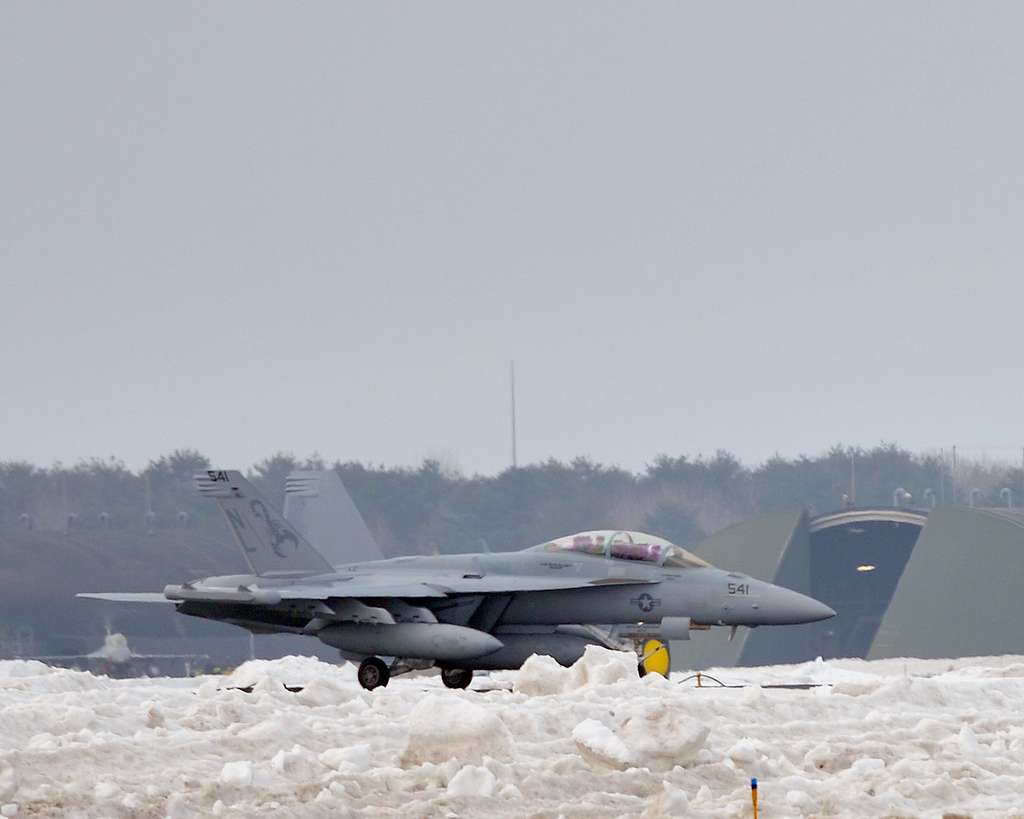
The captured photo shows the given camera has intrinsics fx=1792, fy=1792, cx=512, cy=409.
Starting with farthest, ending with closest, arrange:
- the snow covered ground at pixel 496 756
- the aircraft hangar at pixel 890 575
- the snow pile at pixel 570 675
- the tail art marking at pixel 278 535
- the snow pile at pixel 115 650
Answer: the snow pile at pixel 115 650 → the aircraft hangar at pixel 890 575 → the tail art marking at pixel 278 535 → the snow pile at pixel 570 675 → the snow covered ground at pixel 496 756

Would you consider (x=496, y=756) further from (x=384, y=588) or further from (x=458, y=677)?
(x=458, y=677)

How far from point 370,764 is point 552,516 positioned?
6226cm

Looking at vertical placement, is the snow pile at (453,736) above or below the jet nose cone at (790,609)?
below

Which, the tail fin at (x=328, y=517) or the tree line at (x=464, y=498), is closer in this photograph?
the tail fin at (x=328, y=517)

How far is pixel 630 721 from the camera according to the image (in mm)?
12359

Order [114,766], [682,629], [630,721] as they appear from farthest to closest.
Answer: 1. [682,629]
2. [630,721]
3. [114,766]

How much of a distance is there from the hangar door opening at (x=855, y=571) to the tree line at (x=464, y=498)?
1629 centimetres

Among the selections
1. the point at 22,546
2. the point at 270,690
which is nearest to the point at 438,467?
the point at 22,546

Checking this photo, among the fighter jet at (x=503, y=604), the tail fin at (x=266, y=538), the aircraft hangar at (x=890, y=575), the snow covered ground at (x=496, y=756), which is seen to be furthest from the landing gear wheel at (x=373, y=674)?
the aircraft hangar at (x=890, y=575)

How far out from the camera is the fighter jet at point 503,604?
21.6 m

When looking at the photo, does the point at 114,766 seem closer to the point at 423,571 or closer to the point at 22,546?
the point at 423,571

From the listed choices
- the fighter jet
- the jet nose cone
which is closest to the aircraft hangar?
the jet nose cone

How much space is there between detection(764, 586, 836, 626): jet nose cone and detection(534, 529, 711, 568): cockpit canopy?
969mm

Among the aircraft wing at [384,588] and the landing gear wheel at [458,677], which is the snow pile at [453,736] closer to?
the aircraft wing at [384,588]
